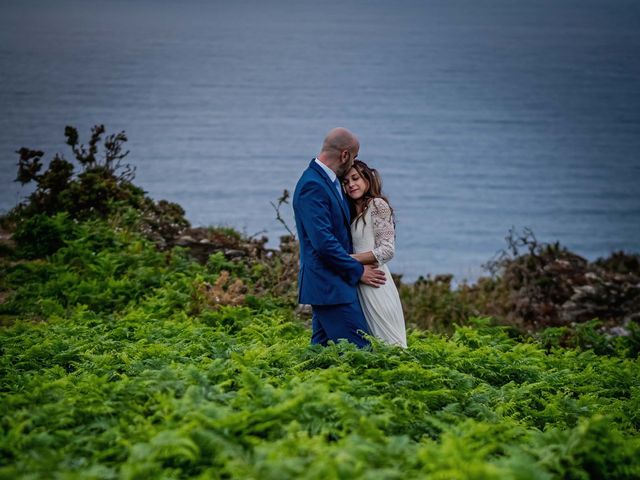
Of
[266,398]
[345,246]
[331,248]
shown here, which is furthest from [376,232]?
[266,398]

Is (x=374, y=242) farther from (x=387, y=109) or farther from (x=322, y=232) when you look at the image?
(x=387, y=109)

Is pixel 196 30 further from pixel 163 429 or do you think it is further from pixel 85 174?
pixel 163 429

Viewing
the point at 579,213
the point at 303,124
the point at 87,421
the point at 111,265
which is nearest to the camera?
the point at 87,421

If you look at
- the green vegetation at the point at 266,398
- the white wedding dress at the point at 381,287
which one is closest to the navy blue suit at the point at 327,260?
the white wedding dress at the point at 381,287

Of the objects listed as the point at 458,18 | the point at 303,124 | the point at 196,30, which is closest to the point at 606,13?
the point at 458,18

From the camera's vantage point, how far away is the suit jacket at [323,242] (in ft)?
21.6

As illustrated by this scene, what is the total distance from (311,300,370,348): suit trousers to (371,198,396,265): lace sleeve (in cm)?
48

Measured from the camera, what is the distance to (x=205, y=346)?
726cm

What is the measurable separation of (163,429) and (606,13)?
11033 cm

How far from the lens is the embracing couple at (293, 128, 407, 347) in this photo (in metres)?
6.62

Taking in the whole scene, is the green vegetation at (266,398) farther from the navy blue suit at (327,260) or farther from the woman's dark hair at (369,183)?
the woman's dark hair at (369,183)

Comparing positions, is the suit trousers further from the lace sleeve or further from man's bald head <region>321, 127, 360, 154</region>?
man's bald head <region>321, 127, 360, 154</region>

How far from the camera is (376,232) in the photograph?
6.94 meters

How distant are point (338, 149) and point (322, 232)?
2.49 ft
